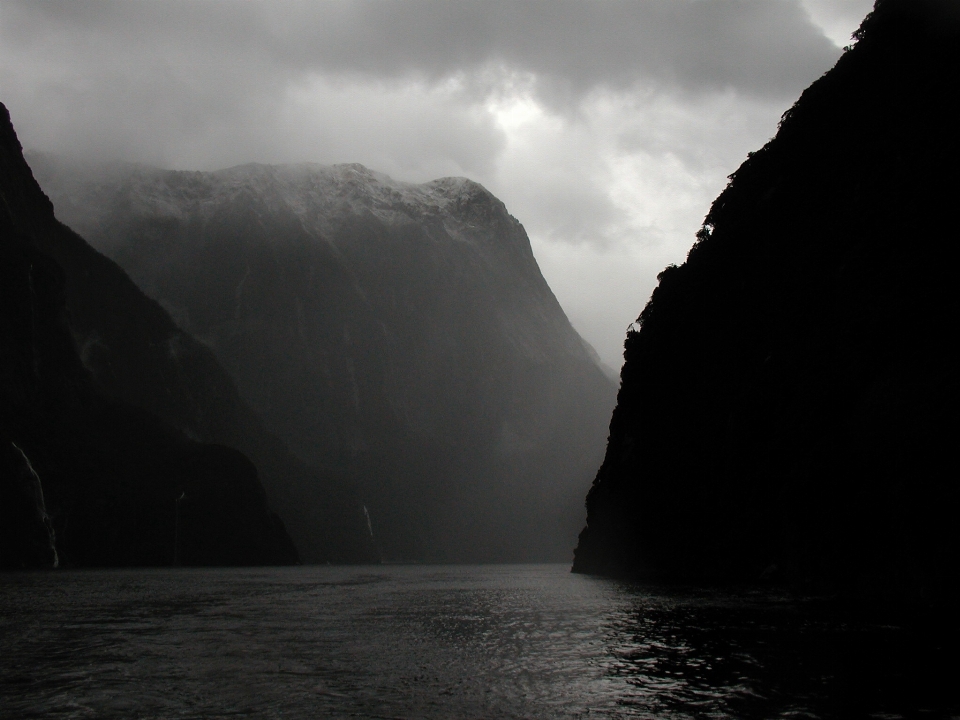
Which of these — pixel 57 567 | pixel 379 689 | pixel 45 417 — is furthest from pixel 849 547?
pixel 45 417

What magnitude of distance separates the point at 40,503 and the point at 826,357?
91700 millimetres

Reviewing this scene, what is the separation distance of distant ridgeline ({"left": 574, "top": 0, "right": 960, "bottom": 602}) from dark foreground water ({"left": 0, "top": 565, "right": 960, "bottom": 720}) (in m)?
6.14

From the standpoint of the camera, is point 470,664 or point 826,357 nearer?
point 470,664

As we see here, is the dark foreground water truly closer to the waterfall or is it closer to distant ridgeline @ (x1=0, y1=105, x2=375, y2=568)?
the waterfall

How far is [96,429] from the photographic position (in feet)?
406

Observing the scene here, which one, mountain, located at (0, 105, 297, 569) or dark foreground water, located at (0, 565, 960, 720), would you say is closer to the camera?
dark foreground water, located at (0, 565, 960, 720)

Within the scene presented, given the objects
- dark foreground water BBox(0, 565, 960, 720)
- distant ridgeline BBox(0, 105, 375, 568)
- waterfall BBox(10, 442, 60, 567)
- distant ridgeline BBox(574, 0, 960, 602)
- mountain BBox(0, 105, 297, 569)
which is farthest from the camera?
distant ridgeline BBox(0, 105, 375, 568)

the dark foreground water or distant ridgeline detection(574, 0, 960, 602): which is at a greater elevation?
distant ridgeline detection(574, 0, 960, 602)

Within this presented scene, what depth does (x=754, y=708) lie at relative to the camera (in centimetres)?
1917

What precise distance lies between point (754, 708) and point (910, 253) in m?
31.9

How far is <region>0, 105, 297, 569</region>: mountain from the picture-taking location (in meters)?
105

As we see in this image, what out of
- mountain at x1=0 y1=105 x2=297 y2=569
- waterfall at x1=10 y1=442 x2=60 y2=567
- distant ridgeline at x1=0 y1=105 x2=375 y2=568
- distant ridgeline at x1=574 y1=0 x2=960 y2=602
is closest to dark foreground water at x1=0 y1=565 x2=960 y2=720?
distant ridgeline at x1=574 y1=0 x2=960 y2=602

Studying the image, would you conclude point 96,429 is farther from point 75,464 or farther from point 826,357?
point 826,357

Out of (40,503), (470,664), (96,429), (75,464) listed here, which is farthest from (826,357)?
(96,429)
